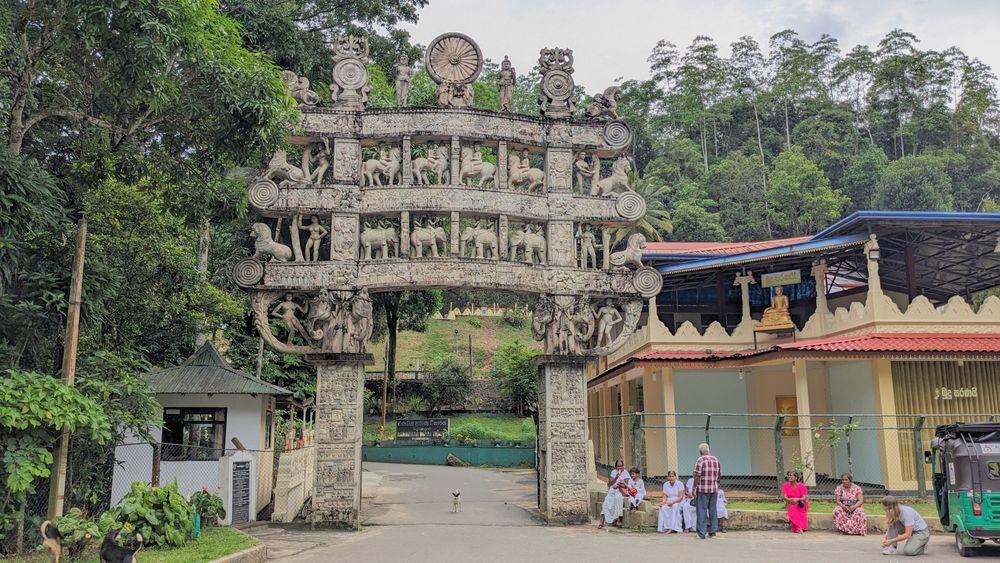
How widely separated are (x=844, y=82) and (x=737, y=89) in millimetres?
10808

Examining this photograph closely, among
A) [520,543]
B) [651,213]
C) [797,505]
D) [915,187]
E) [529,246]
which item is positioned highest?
[915,187]

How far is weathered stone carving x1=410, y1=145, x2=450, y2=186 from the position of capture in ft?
53.4

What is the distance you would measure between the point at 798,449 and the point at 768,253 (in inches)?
205

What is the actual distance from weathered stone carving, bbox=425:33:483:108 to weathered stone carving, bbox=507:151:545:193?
5.28 ft

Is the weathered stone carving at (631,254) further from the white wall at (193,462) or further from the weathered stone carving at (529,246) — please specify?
the white wall at (193,462)

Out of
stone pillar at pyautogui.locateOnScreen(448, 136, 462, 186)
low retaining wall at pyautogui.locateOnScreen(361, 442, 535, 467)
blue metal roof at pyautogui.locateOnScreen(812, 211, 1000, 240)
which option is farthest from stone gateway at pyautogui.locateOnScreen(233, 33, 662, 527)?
low retaining wall at pyautogui.locateOnScreen(361, 442, 535, 467)

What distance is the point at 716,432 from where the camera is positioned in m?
20.6

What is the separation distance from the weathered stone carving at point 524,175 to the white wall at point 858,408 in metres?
8.55

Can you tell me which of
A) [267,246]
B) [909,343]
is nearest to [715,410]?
[909,343]

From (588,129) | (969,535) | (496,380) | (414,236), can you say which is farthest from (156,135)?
(496,380)

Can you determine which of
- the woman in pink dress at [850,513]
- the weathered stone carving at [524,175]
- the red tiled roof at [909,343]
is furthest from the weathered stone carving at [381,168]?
the woman in pink dress at [850,513]

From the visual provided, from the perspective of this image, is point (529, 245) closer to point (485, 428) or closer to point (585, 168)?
point (585, 168)

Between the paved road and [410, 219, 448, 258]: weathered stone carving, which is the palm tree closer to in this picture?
[410, 219, 448, 258]: weathered stone carving

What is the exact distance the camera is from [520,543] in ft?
41.7
